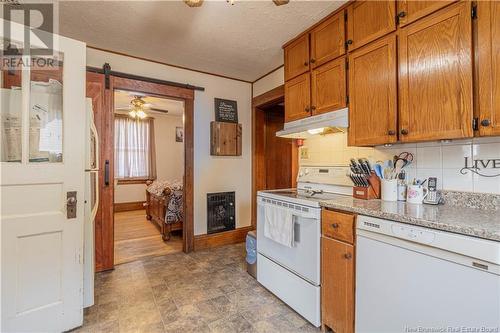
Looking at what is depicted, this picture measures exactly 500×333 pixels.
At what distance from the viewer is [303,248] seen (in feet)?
5.97

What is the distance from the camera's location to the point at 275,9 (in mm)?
1984

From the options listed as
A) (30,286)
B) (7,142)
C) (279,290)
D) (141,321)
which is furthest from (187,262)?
(7,142)

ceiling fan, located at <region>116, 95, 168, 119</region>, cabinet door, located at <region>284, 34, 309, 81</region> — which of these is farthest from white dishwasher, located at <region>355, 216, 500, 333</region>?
ceiling fan, located at <region>116, 95, 168, 119</region>

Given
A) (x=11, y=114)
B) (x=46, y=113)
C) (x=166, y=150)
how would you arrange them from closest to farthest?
(x=11, y=114)
(x=46, y=113)
(x=166, y=150)

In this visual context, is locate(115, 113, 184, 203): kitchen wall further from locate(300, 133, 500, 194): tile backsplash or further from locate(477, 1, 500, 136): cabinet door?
locate(477, 1, 500, 136): cabinet door

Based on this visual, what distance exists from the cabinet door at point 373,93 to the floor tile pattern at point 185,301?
1.51 meters

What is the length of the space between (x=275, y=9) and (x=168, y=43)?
4.10ft

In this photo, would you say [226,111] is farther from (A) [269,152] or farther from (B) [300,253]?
(B) [300,253]

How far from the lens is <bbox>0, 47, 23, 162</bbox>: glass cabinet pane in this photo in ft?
5.06

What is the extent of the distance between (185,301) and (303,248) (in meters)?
1.15

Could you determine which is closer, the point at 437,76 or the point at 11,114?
the point at 437,76

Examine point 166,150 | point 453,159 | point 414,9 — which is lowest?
point 453,159

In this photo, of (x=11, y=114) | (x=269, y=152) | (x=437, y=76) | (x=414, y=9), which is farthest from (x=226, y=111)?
(x=437, y=76)

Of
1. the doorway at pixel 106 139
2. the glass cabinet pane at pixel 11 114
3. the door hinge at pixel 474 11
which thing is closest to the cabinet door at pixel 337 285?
the door hinge at pixel 474 11
